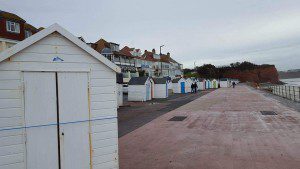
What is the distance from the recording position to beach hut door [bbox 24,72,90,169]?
5.68 metres

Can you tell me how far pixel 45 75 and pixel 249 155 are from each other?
6.32 meters

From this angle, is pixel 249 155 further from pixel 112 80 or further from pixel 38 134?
pixel 38 134

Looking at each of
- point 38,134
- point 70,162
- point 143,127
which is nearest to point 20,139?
point 38,134

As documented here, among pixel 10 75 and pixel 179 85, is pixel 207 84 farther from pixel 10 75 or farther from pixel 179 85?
pixel 10 75

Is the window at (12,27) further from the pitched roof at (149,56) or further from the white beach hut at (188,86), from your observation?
the pitched roof at (149,56)

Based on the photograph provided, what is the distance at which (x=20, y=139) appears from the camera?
559 centimetres

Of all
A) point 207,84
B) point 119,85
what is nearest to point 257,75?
point 207,84

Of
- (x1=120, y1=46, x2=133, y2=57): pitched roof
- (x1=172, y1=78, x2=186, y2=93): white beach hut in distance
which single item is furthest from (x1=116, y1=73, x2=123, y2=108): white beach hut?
(x1=120, y1=46, x2=133, y2=57): pitched roof

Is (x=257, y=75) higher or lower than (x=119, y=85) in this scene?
higher

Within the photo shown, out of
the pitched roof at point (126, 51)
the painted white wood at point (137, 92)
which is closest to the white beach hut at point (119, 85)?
the painted white wood at point (137, 92)

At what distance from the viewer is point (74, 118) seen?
6.16m

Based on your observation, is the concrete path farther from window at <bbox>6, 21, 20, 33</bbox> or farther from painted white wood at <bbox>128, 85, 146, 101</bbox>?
window at <bbox>6, 21, 20, 33</bbox>

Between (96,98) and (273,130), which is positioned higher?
(96,98)

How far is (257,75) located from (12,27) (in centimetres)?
12805
